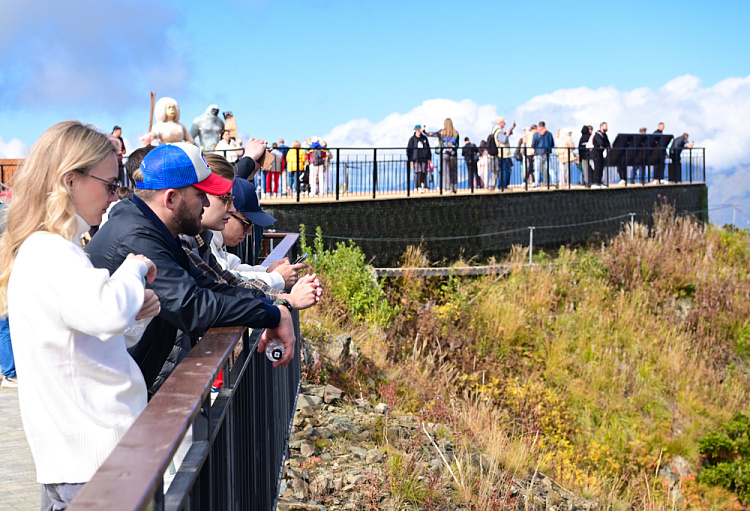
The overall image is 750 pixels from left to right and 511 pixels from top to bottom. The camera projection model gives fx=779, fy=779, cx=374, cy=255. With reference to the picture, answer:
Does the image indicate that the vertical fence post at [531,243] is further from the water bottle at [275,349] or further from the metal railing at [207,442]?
the water bottle at [275,349]

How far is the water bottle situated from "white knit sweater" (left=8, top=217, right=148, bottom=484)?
1.19 meters

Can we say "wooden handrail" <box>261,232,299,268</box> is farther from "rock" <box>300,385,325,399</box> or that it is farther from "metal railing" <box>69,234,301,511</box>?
"rock" <box>300,385,325,399</box>

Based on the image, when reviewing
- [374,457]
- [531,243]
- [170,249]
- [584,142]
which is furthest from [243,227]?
[584,142]

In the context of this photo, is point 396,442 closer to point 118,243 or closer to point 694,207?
point 118,243

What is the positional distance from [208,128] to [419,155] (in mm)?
8167

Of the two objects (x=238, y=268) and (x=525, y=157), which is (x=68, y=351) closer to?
(x=238, y=268)

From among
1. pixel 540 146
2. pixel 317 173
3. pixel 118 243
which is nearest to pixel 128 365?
pixel 118 243

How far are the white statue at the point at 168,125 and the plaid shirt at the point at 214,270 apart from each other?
19.6 feet

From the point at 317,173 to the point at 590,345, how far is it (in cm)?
868

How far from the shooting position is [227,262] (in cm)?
471

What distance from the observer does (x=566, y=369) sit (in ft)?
50.4

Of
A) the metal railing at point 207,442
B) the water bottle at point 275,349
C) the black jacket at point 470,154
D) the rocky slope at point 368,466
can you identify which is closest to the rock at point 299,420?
the rocky slope at point 368,466

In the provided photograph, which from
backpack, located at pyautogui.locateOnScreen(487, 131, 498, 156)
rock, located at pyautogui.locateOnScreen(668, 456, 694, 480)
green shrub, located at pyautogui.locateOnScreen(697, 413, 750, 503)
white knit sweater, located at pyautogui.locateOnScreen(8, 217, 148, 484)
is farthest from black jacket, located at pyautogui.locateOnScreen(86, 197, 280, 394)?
backpack, located at pyautogui.locateOnScreen(487, 131, 498, 156)

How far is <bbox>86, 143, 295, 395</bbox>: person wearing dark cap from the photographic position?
284 cm
